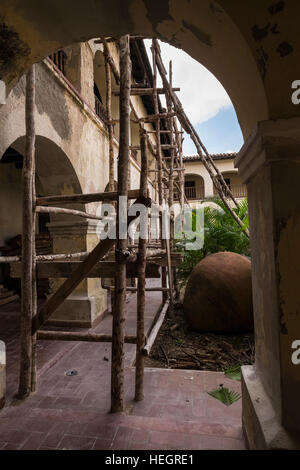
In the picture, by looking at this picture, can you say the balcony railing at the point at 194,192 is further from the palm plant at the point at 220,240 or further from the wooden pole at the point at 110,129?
the wooden pole at the point at 110,129

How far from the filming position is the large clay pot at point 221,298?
5020 millimetres

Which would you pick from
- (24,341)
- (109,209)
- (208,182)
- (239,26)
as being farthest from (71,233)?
(208,182)

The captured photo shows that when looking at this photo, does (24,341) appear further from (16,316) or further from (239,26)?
(16,316)

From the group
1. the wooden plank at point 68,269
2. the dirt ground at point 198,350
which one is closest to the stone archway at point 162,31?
the wooden plank at point 68,269

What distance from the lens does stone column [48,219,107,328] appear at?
5.53 meters

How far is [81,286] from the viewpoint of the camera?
5.68m

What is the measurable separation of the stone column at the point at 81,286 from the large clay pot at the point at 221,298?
1.88 meters

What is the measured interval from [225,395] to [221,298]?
85.9 inches

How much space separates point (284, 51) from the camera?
1.36 metres

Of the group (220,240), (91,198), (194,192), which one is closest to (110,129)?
(220,240)

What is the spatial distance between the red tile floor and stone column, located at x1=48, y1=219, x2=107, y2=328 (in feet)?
2.63
